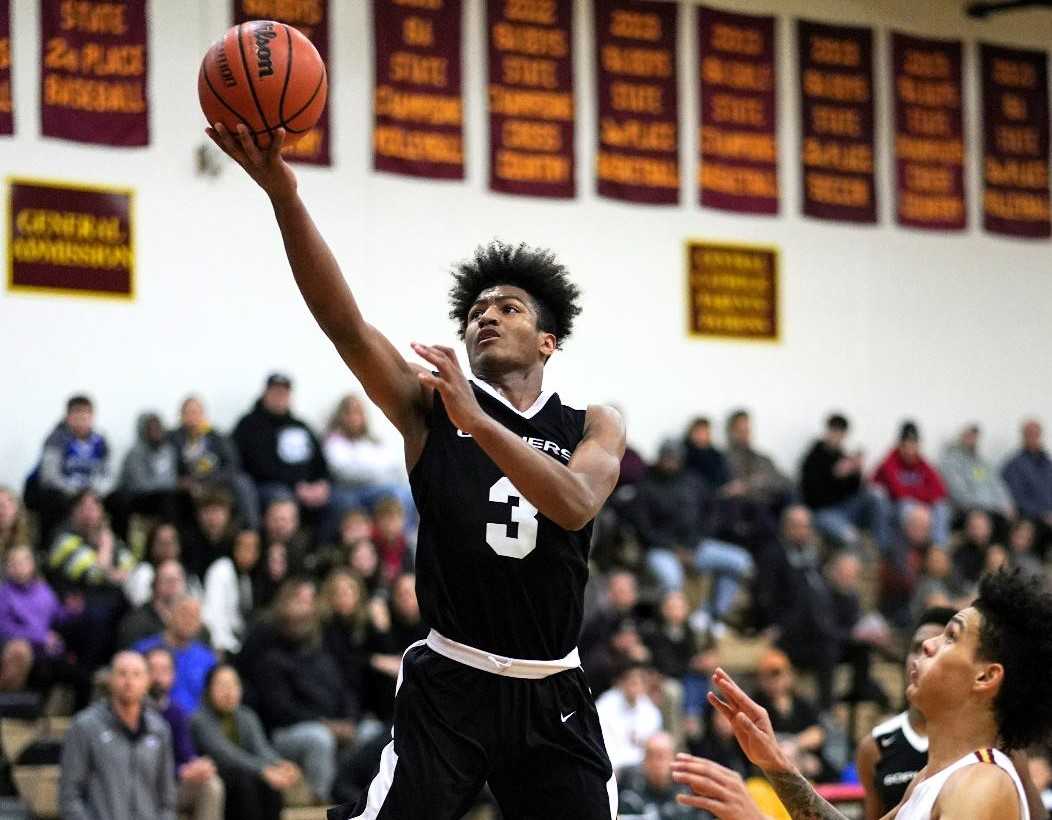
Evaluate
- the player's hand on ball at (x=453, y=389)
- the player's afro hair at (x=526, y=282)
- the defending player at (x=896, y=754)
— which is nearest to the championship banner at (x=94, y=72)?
the player's afro hair at (x=526, y=282)

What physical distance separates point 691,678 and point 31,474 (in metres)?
5.11

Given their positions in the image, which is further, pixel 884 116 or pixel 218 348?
pixel 884 116

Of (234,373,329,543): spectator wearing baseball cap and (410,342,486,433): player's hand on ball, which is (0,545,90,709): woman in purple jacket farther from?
(410,342,486,433): player's hand on ball

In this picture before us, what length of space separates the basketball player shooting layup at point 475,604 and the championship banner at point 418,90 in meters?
10.8

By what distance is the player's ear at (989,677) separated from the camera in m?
4.47

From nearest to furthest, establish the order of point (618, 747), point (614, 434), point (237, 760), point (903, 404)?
point (614, 434) → point (237, 760) → point (618, 747) → point (903, 404)

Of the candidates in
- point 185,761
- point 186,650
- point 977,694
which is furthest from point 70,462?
point 977,694

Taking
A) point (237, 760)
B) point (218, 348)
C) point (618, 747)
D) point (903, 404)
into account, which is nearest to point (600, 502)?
point (237, 760)

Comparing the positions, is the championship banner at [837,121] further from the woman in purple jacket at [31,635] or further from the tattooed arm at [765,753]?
the tattooed arm at [765,753]

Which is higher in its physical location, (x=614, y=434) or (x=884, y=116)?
(x=884, y=116)

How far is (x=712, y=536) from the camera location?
52.0ft

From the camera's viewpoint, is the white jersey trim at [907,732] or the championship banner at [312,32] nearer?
the white jersey trim at [907,732]

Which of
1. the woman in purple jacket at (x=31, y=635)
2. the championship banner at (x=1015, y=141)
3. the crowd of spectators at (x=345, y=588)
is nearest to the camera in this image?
the crowd of spectators at (x=345, y=588)

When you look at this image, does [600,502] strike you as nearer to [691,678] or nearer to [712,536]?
[691,678]
